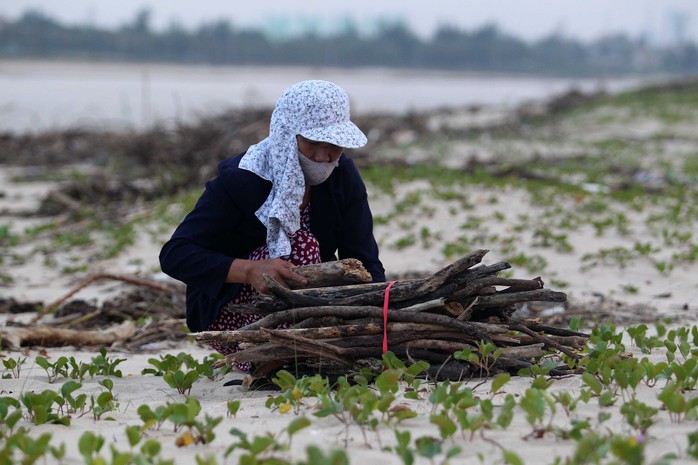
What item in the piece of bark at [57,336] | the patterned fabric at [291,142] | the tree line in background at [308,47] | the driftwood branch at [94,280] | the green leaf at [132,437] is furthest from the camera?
the tree line in background at [308,47]

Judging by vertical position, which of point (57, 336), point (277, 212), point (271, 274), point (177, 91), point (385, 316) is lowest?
point (177, 91)

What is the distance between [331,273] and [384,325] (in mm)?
269

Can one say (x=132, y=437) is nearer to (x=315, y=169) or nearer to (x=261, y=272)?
(x=261, y=272)

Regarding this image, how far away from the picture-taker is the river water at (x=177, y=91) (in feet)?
64.0

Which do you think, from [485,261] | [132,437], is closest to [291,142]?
[132,437]

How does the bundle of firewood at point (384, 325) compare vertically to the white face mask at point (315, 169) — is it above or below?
below

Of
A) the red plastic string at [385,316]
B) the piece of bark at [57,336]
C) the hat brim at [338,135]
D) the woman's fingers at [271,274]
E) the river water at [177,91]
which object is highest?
the hat brim at [338,135]

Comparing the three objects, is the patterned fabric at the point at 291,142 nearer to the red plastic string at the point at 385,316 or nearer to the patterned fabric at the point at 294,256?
the patterned fabric at the point at 294,256

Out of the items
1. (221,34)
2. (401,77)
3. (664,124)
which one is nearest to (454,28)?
(401,77)

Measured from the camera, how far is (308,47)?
74750 millimetres

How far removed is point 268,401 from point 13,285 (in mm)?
4219

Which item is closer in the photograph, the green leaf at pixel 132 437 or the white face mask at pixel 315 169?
the green leaf at pixel 132 437

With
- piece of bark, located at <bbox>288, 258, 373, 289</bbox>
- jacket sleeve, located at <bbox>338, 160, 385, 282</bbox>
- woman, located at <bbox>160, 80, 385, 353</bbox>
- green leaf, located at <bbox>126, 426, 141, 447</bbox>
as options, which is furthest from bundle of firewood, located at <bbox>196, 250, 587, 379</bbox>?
green leaf, located at <bbox>126, 426, 141, 447</bbox>

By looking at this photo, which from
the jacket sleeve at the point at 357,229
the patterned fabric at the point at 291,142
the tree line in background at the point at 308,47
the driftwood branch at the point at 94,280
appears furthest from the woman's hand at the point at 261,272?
the tree line in background at the point at 308,47
